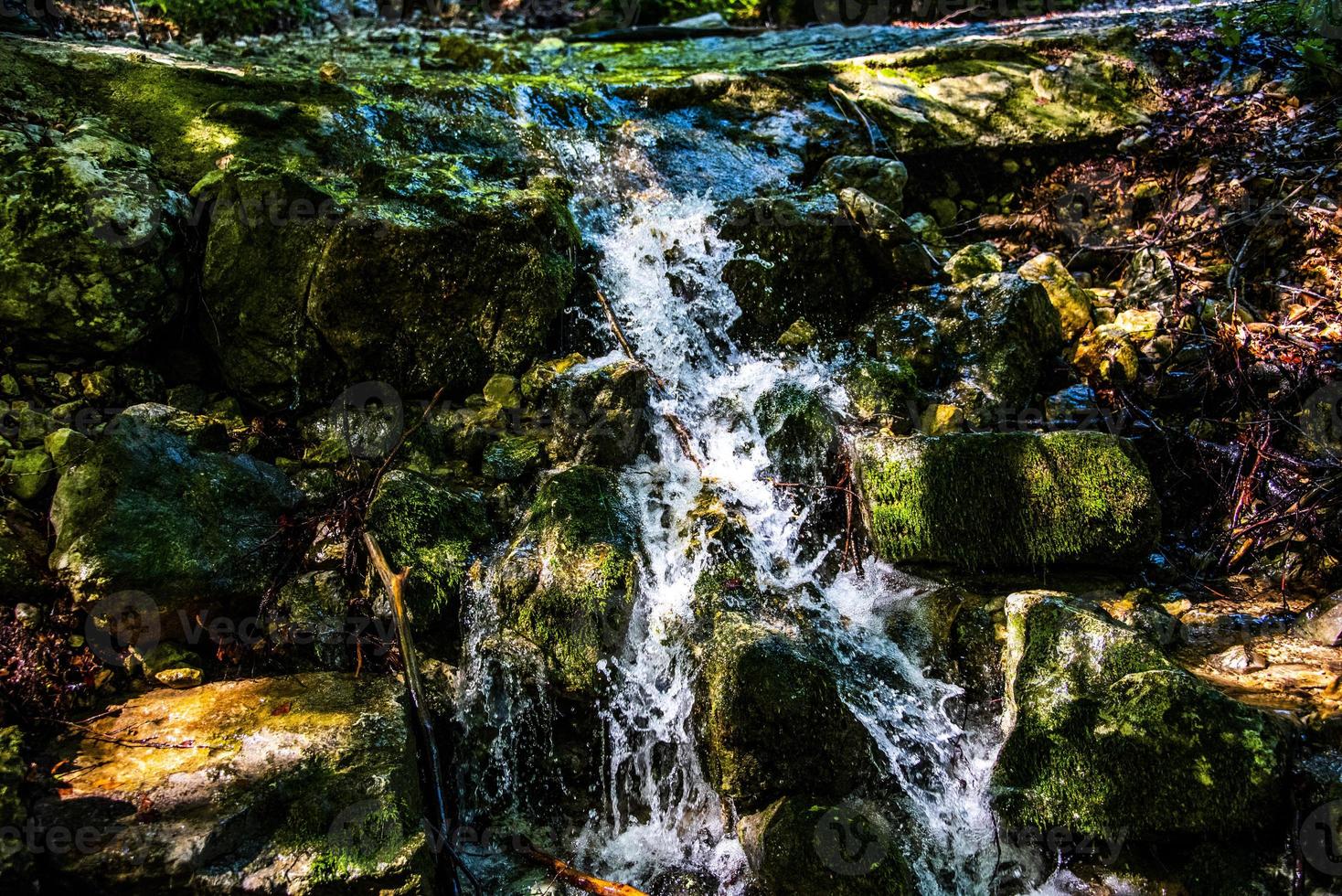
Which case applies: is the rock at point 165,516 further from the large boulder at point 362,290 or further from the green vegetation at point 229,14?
the green vegetation at point 229,14

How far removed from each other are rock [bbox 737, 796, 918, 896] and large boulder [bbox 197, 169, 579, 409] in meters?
3.26

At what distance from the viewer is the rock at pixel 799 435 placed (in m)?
4.42

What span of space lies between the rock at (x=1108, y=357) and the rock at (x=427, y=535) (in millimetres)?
4365

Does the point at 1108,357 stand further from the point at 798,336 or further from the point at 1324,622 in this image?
the point at 798,336

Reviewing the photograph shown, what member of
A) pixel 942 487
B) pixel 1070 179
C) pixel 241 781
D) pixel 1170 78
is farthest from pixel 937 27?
pixel 241 781

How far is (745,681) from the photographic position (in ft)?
10.2

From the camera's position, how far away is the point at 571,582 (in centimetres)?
360

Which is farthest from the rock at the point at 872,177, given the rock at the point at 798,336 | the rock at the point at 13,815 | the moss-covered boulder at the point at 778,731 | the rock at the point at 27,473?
the rock at the point at 13,815

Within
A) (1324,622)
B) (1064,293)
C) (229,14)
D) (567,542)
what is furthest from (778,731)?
(229,14)

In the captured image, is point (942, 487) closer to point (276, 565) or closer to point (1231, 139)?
point (276, 565)

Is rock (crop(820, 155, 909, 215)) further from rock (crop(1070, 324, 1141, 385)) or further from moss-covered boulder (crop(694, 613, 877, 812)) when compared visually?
moss-covered boulder (crop(694, 613, 877, 812))

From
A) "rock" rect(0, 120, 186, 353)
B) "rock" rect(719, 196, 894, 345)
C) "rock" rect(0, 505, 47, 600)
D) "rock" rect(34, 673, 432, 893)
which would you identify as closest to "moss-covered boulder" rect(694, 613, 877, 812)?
"rock" rect(34, 673, 432, 893)

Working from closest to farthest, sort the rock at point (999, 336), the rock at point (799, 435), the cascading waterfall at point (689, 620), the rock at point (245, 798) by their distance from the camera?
the rock at point (245, 798) → the cascading waterfall at point (689, 620) → the rock at point (799, 435) → the rock at point (999, 336)

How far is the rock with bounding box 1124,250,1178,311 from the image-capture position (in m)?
5.08
